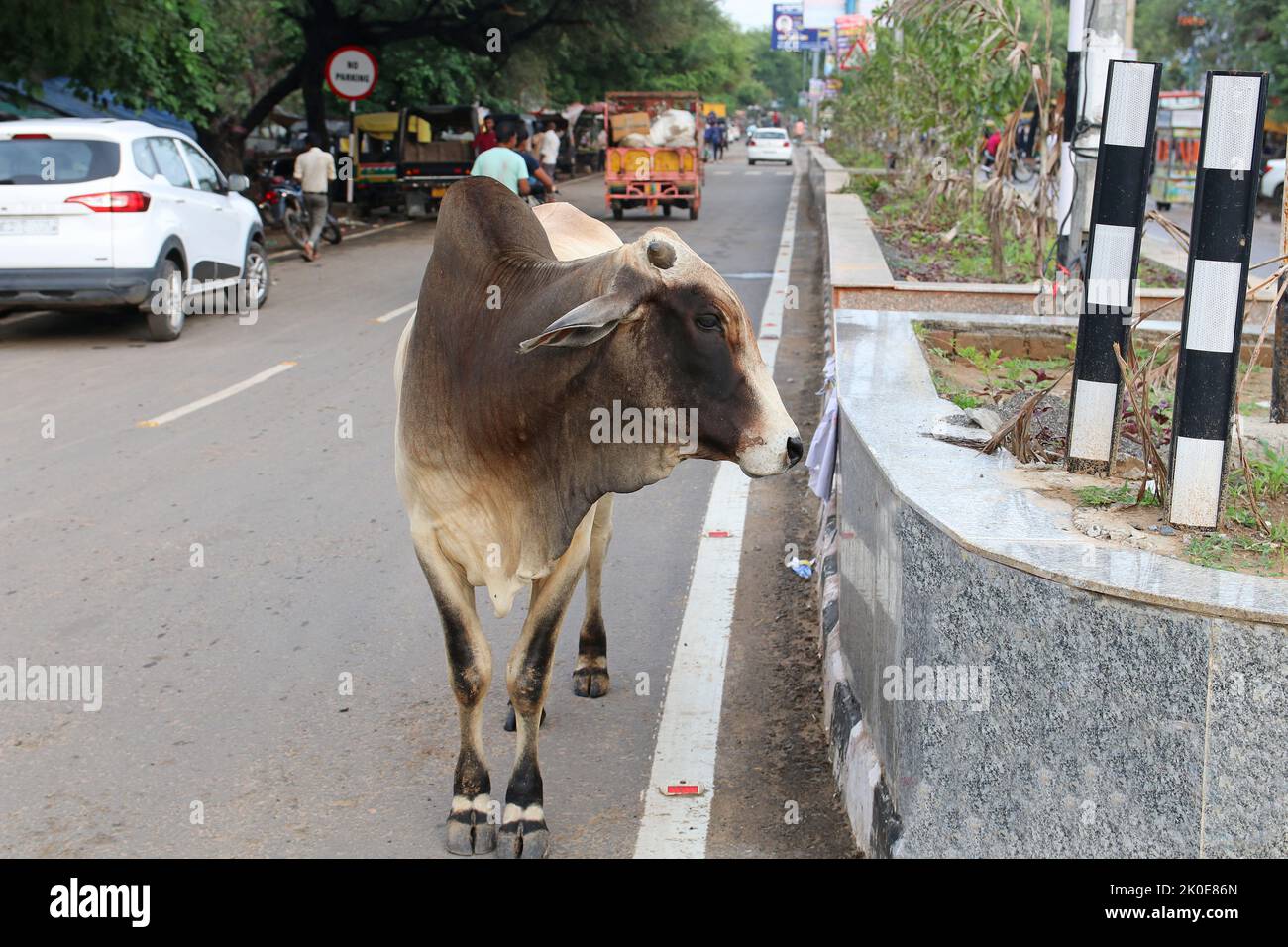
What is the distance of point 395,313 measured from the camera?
14.7m

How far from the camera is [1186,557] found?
346 cm

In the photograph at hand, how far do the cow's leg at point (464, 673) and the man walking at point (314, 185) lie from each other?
16611mm

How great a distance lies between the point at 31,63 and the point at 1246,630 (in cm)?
1744

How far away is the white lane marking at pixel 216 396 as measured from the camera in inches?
376

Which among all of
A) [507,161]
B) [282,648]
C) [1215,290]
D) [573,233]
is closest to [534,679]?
[282,648]

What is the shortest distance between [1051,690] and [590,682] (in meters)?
2.48

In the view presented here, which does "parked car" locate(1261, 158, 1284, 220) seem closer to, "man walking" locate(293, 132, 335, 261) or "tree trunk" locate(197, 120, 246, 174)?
"man walking" locate(293, 132, 335, 261)

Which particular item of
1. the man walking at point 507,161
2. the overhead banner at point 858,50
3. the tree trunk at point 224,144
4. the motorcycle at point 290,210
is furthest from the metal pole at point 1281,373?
the tree trunk at point 224,144

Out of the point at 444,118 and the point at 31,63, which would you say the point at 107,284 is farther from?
the point at 444,118

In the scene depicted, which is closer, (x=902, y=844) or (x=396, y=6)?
(x=902, y=844)

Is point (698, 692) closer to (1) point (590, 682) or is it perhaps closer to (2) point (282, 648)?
(1) point (590, 682)

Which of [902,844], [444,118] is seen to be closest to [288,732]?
[902,844]

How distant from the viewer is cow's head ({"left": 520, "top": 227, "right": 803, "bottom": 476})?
3479 millimetres

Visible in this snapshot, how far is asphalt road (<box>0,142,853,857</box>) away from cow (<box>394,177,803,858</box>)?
1.54 ft
